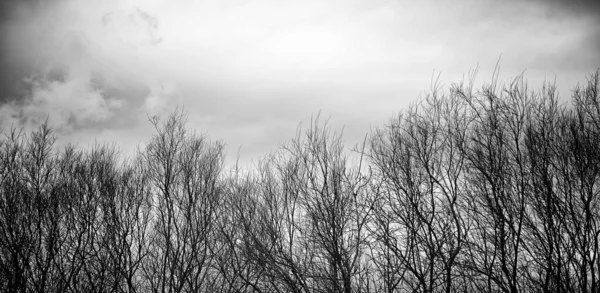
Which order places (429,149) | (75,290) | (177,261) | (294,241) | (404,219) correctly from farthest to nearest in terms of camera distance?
(177,261) < (75,290) < (294,241) < (429,149) < (404,219)

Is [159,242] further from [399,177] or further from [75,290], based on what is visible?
[399,177]

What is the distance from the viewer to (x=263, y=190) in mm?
11711

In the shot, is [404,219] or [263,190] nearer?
[404,219]

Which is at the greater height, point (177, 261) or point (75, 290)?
point (177, 261)

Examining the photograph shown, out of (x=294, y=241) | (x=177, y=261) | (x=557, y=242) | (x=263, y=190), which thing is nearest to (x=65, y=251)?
(x=177, y=261)

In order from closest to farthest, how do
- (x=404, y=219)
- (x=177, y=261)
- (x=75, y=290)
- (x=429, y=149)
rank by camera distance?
(x=404, y=219), (x=429, y=149), (x=75, y=290), (x=177, y=261)

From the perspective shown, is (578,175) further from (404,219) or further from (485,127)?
(404,219)

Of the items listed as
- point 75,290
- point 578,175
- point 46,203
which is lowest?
point 75,290

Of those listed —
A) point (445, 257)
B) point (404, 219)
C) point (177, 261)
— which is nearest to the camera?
point (445, 257)

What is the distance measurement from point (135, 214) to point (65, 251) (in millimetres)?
2423

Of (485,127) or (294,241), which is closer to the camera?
(485,127)

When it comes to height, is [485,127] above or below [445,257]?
above

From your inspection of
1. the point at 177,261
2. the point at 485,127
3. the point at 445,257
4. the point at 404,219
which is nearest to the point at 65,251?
the point at 177,261

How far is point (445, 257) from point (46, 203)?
40.0 ft
